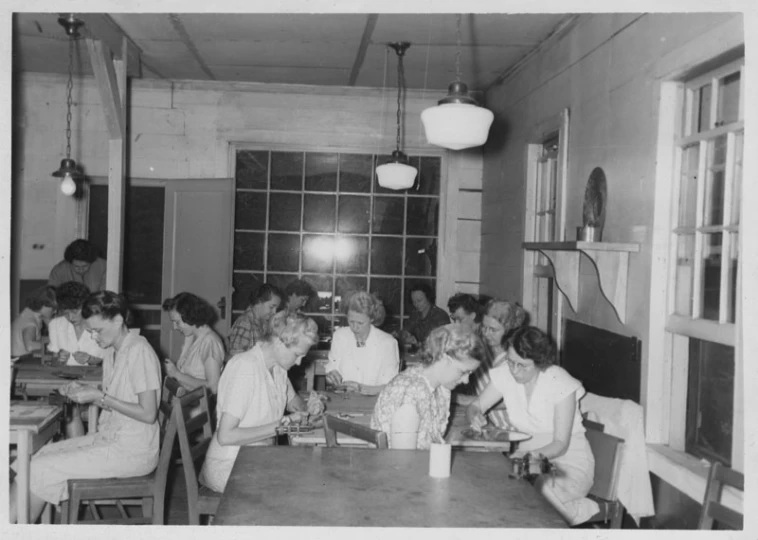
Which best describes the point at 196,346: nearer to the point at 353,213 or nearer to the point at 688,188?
the point at 688,188

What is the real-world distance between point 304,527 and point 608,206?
296 centimetres

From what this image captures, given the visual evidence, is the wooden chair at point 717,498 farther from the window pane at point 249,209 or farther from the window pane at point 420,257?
the window pane at point 249,209

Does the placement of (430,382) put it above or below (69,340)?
above

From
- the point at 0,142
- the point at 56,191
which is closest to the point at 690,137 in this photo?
the point at 0,142

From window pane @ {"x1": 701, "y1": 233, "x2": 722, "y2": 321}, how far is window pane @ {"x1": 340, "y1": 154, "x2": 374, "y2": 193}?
15.3 feet

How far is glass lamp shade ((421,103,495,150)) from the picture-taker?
3174mm

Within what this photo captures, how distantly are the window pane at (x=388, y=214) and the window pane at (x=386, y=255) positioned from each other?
0.31ft

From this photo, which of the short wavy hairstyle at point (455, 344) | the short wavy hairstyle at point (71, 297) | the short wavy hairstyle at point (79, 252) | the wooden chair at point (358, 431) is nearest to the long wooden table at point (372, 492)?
the wooden chair at point (358, 431)

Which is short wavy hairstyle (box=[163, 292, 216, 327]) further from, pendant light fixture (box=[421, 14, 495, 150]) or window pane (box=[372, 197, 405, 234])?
window pane (box=[372, 197, 405, 234])

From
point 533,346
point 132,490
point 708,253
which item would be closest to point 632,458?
point 533,346

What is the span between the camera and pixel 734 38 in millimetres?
2996

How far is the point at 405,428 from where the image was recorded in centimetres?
294

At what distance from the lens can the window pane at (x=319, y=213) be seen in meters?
7.66

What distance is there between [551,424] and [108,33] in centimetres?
452
